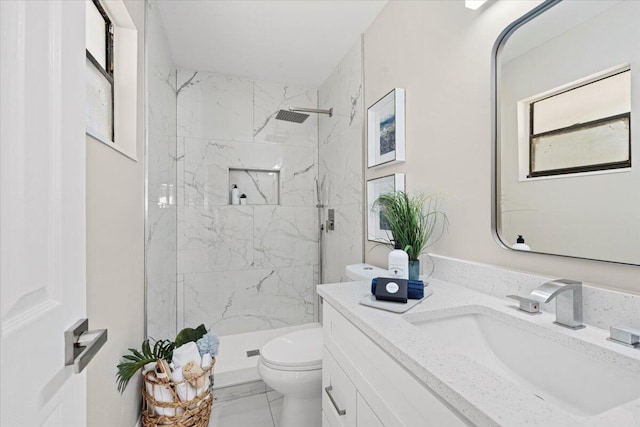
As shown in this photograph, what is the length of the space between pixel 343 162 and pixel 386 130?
0.67m

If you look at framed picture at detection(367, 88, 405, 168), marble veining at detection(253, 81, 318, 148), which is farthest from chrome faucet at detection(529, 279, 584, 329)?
marble veining at detection(253, 81, 318, 148)

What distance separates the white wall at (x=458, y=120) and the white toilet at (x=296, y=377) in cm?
83

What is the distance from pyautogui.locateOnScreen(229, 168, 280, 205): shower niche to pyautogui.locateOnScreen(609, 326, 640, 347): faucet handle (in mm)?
2493

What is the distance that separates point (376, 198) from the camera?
1.89m

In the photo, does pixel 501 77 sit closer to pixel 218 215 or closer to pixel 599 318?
pixel 599 318

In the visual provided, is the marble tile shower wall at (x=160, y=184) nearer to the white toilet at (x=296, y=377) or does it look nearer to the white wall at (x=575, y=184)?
the white toilet at (x=296, y=377)

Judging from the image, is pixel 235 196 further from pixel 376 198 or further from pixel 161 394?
pixel 161 394

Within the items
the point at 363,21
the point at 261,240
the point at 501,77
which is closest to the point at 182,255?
the point at 261,240

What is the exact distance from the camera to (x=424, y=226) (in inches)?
54.9

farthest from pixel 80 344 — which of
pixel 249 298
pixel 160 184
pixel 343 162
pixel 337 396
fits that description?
pixel 249 298

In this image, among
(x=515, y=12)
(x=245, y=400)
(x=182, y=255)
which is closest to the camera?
(x=515, y=12)

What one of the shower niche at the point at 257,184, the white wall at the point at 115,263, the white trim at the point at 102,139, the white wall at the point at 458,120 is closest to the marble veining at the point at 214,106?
the shower niche at the point at 257,184

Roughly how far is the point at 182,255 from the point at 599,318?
8.66 feet

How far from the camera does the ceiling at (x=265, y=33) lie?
71.0 inches
